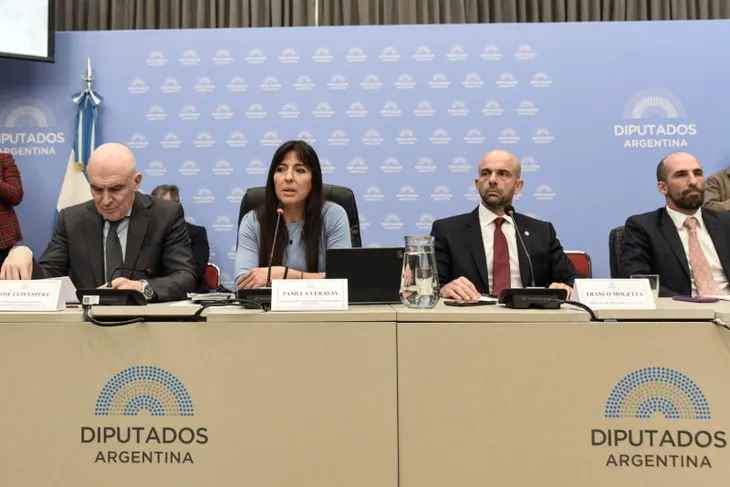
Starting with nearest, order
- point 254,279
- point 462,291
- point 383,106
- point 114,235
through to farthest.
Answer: point 462,291 → point 254,279 → point 114,235 → point 383,106

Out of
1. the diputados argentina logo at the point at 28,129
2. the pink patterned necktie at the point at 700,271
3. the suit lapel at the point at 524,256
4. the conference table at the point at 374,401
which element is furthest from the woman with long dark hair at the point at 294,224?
the diputados argentina logo at the point at 28,129

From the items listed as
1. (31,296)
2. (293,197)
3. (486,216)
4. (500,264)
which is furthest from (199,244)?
(31,296)

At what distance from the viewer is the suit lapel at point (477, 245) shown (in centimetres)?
269

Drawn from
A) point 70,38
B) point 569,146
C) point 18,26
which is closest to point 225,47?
point 70,38

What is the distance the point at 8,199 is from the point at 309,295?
3.44 meters

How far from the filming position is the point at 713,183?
14.1 ft

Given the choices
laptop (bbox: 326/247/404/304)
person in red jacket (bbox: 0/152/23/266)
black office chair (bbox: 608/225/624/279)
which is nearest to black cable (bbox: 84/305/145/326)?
laptop (bbox: 326/247/404/304)

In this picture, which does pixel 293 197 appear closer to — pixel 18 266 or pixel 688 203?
pixel 18 266

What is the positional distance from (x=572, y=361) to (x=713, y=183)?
356 centimetres

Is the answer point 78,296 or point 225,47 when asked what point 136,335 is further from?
point 225,47

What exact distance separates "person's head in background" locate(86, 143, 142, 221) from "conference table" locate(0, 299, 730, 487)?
3.34 feet

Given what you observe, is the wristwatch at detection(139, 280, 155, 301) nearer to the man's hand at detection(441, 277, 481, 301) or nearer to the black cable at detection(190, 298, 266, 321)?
the black cable at detection(190, 298, 266, 321)

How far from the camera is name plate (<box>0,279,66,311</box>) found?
1480 millimetres

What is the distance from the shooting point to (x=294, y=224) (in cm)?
263
